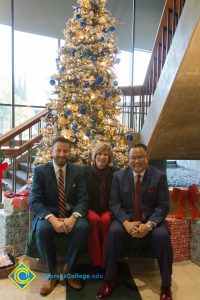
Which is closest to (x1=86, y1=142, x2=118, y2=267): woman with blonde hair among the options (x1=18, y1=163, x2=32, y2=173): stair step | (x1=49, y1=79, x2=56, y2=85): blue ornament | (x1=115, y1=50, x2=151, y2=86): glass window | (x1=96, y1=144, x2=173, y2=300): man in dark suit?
(x1=96, y1=144, x2=173, y2=300): man in dark suit

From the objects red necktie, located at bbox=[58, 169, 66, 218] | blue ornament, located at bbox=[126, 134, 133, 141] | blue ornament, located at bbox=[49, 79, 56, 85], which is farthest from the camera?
blue ornament, located at bbox=[126, 134, 133, 141]

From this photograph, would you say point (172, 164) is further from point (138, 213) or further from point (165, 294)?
point (165, 294)

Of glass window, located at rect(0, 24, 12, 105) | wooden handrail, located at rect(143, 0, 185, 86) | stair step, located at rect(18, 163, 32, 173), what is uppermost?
glass window, located at rect(0, 24, 12, 105)

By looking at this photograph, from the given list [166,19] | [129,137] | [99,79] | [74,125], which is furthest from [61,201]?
[166,19]

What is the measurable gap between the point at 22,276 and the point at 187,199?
5.17 feet

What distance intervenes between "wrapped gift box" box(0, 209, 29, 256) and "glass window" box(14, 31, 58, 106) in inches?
176

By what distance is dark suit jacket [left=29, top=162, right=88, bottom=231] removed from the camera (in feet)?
6.68

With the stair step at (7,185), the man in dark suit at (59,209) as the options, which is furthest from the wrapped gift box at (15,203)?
the stair step at (7,185)

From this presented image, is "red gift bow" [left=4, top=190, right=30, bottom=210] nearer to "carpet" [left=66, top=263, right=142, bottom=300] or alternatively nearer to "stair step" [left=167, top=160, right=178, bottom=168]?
"carpet" [left=66, top=263, right=142, bottom=300]

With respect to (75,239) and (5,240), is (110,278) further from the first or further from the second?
(5,240)

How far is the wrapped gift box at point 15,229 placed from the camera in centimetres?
233

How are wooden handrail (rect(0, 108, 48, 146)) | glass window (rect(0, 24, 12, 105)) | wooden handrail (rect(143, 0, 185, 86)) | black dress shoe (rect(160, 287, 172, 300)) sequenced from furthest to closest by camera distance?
glass window (rect(0, 24, 12, 105)) → wooden handrail (rect(0, 108, 48, 146)) → wooden handrail (rect(143, 0, 185, 86)) → black dress shoe (rect(160, 287, 172, 300))

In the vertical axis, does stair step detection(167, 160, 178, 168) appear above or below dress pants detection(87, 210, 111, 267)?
above

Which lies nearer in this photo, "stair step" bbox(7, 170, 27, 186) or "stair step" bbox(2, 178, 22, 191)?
"stair step" bbox(2, 178, 22, 191)
